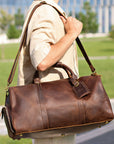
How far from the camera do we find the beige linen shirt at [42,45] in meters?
1.81

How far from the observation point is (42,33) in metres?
1.81

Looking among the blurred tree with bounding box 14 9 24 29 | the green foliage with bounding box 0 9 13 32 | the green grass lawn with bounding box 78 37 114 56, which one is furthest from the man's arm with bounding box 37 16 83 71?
the blurred tree with bounding box 14 9 24 29

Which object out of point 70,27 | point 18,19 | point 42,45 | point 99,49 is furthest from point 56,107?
point 18,19

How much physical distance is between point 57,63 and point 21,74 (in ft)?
0.80

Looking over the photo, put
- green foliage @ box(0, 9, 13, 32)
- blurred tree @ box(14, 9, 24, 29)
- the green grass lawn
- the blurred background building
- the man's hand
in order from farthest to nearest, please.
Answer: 1. the blurred background building
2. blurred tree @ box(14, 9, 24, 29)
3. green foliage @ box(0, 9, 13, 32)
4. the green grass lawn
5. the man's hand

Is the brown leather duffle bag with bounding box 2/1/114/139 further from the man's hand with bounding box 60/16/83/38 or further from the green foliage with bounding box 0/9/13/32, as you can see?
the green foliage with bounding box 0/9/13/32

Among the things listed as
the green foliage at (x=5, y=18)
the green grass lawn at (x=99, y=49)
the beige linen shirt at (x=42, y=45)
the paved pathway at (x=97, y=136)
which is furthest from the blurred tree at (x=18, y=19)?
the beige linen shirt at (x=42, y=45)

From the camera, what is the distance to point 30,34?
6.13 feet

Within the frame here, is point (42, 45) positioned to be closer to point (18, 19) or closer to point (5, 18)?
point (5, 18)

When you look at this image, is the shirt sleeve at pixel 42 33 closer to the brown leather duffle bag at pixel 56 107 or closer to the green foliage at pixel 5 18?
the brown leather duffle bag at pixel 56 107

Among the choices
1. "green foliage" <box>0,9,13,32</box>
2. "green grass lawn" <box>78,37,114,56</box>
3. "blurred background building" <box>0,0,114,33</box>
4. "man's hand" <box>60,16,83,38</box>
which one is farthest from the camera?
"blurred background building" <box>0,0,114,33</box>

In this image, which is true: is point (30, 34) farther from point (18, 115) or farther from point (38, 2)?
point (18, 115)

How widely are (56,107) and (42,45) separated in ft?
1.11

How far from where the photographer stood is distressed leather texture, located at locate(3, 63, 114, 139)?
1.77m
